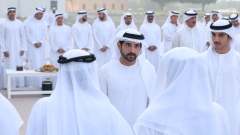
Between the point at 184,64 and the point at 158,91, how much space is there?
0.90 ft

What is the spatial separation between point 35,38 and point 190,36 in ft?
12.3

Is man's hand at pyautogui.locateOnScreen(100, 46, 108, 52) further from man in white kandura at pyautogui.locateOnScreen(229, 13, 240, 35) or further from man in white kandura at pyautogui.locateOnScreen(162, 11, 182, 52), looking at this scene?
man in white kandura at pyautogui.locateOnScreen(229, 13, 240, 35)

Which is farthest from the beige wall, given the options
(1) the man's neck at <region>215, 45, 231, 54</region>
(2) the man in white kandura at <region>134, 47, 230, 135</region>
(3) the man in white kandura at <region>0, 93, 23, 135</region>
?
(2) the man in white kandura at <region>134, 47, 230, 135</region>

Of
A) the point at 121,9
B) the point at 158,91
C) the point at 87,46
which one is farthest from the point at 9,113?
the point at 121,9

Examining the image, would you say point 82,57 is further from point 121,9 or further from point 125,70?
point 121,9

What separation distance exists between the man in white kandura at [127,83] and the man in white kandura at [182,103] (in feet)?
6.06

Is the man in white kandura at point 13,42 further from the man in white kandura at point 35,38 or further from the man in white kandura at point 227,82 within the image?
the man in white kandura at point 227,82

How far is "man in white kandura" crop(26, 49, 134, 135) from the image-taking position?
10.8ft

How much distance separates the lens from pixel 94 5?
107 ft

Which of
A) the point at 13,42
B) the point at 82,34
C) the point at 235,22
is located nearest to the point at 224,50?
the point at 13,42

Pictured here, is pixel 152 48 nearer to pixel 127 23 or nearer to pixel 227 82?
pixel 127 23

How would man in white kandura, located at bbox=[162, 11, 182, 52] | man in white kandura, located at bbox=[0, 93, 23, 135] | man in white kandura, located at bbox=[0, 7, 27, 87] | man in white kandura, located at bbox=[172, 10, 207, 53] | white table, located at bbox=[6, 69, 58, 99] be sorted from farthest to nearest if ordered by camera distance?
man in white kandura, located at bbox=[162, 11, 182, 52], man in white kandura, located at bbox=[0, 7, 27, 87], white table, located at bbox=[6, 69, 58, 99], man in white kandura, located at bbox=[172, 10, 207, 53], man in white kandura, located at bbox=[0, 93, 23, 135]

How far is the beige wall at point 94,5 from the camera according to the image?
105 feet

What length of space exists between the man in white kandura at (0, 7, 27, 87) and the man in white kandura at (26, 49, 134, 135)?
26.5 ft
